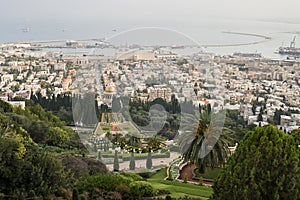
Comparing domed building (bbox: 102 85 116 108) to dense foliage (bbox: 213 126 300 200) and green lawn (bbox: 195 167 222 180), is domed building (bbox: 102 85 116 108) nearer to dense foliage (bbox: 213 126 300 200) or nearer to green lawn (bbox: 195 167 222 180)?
green lawn (bbox: 195 167 222 180)

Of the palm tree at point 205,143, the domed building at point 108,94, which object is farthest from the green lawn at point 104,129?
the palm tree at point 205,143

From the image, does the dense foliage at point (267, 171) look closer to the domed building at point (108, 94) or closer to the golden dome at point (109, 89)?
the domed building at point (108, 94)

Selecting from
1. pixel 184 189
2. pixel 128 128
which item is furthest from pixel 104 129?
pixel 184 189

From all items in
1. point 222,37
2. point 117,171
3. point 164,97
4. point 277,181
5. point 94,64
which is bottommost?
point 117,171

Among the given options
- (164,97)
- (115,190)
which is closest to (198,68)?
(164,97)

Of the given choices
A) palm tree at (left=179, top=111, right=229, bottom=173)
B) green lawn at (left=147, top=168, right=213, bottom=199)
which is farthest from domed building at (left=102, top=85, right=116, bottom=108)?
green lawn at (left=147, top=168, right=213, bottom=199)

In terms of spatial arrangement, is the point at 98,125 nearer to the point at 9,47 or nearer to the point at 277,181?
the point at 277,181
